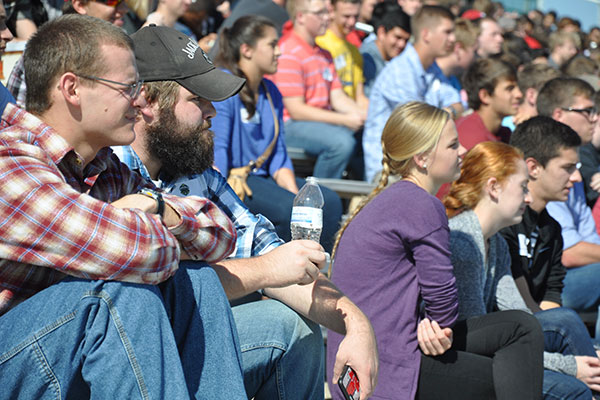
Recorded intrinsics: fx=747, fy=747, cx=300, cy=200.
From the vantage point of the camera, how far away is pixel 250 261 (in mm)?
2309

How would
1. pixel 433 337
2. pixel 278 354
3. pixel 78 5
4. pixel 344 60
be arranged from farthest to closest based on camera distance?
pixel 344 60 < pixel 78 5 < pixel 433 337 < pixel 278 354

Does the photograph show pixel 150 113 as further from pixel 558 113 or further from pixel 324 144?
pixel 558 113

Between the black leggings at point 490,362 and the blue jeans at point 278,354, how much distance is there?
0.78 meters

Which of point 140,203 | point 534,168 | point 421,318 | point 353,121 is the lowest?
point 353,121

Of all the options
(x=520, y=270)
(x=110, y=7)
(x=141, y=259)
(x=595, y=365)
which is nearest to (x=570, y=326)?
(x=595, y=365)

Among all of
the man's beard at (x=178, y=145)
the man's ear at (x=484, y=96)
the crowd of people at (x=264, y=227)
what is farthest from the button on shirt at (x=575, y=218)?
the man's beard at (x=178, y=145)

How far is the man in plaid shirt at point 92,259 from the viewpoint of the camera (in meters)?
1.78

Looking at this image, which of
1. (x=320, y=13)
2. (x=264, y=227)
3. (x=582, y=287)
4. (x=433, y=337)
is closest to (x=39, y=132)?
(x=264, y=227)

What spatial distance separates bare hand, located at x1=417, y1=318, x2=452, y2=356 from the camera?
3.02 metres

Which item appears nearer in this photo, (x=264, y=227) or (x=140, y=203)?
(x=140, y=203)

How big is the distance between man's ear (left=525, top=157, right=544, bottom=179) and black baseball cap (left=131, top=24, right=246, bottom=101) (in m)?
2.40

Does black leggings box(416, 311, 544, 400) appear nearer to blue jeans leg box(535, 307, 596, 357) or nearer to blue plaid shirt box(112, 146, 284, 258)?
blue jeans leg box(535, 307, 596, 357)

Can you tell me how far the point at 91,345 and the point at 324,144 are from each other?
3944 millimetres

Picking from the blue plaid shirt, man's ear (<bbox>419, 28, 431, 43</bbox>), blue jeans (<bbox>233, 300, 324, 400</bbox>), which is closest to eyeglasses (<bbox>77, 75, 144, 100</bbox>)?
the blue plaid shirt
